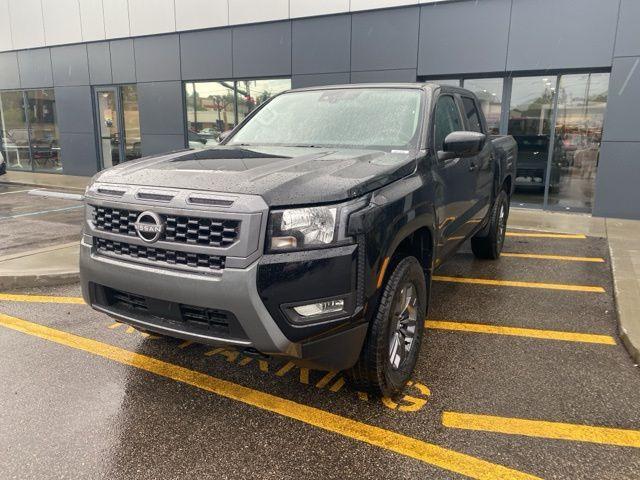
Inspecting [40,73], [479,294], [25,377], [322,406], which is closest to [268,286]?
[322,406]

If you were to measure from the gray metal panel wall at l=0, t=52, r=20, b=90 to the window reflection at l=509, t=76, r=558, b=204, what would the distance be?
1591cm

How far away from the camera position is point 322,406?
313cm

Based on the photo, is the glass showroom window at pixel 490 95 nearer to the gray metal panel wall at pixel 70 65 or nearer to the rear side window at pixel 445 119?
the rear side window at pixel 445 119

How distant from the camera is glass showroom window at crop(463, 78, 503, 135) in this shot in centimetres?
1016

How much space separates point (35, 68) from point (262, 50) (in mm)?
9068

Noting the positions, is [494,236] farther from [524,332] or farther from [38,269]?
[38,269]

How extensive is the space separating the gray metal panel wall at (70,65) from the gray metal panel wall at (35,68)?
310 mm

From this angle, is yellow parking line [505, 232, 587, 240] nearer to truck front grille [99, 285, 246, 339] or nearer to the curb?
the curb

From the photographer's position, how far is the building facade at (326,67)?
9156 millimetres

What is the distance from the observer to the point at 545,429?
2889mm

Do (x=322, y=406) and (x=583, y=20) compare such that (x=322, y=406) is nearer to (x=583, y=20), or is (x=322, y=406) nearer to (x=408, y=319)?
(x=408, y=319)

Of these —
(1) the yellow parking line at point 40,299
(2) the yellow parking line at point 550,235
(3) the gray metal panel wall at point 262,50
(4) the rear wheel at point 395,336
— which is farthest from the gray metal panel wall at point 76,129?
(4) the rear wheel at point 395,336

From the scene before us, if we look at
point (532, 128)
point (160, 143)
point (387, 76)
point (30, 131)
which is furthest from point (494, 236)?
point (30, 131)

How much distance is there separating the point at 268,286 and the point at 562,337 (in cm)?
288
